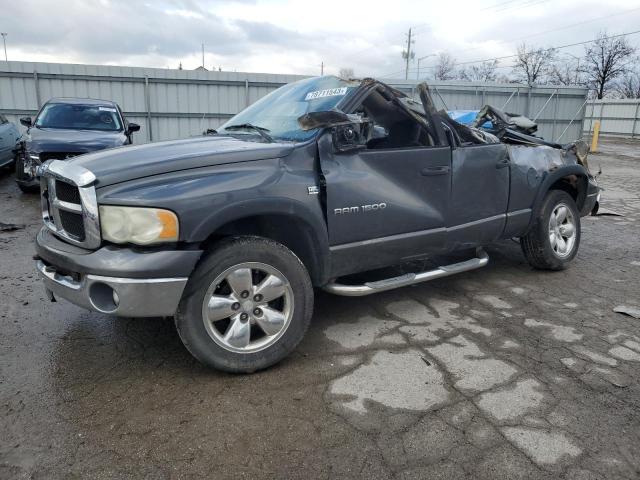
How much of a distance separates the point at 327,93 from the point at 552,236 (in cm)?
281

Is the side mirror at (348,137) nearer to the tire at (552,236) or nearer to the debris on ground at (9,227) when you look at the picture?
the tire at (552,236)

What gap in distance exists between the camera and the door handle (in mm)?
3830

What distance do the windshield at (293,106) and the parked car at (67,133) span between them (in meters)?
4.79

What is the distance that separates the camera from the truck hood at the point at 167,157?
282 centimetres

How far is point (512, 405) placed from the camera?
2.80 meters

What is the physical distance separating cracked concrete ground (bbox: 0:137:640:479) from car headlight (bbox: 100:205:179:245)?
888 millimetres

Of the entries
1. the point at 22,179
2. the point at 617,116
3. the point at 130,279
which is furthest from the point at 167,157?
the point at 617,116

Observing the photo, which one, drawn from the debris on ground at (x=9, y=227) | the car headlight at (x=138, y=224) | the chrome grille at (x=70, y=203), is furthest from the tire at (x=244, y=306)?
the debris on ground at (x=9, y=227)

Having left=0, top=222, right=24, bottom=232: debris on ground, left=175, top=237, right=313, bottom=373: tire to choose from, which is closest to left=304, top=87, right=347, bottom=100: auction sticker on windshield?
left=175, top=237, right=313, bottom=373: tire

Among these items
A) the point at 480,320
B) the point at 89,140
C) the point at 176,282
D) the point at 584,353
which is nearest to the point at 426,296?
the point at 480,320

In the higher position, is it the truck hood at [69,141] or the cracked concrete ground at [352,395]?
the truck hood at [69,141]

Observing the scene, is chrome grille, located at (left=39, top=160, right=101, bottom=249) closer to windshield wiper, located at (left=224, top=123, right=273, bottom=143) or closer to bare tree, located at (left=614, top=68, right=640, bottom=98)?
windshield wiper, located at (left=224, top=123, right=273, bottom=143)

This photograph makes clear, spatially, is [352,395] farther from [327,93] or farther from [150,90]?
[150,90]

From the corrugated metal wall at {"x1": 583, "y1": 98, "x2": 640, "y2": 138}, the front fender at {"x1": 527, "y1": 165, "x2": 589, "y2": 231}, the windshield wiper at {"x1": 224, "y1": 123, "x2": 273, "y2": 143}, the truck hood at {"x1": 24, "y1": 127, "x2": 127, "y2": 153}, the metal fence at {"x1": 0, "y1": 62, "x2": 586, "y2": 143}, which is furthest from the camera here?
the corrugated metal wall at {"x1": 583, "y1": 98, "x2": 640, "y2": 138}
